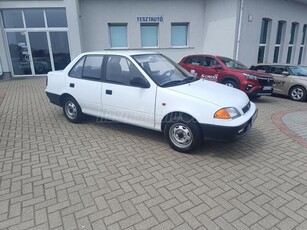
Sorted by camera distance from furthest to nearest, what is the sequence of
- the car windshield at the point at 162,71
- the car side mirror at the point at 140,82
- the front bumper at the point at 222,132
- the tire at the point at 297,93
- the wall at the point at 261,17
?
the wall at the point at 261,17 < the tire at the point at 297,93 < the car windshield at the point at 162,71 < the car side mirror at the point at 140,82 < the front bumper at the point at 222,132

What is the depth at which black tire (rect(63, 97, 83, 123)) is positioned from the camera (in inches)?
210

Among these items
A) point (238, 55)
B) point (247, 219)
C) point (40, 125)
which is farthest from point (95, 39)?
point (247, 219)

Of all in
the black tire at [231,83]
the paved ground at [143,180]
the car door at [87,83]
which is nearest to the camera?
the paved ground at [143,180]

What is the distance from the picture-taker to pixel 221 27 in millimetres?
13602

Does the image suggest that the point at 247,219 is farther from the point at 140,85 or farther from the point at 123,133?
the point at 123,133

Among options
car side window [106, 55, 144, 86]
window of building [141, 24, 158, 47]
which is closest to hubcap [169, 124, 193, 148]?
Answer: car side window [106, 55, 144, 86]

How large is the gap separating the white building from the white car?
9.20 metres

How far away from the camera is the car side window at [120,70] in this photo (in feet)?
14.2

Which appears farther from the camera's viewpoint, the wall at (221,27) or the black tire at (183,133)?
the wall at (221,27)

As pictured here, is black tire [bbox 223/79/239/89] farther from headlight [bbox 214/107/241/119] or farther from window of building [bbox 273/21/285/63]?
window of building [bbox 273/21/285/63]

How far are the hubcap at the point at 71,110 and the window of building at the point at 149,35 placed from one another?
10173 mm

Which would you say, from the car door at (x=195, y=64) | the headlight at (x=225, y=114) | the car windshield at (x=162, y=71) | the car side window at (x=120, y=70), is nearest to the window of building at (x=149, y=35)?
the car door at (x=195, y=64)

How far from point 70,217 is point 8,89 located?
10069 millimetres

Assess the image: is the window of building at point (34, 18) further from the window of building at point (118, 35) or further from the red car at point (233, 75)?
the red car at point (233, 75)
